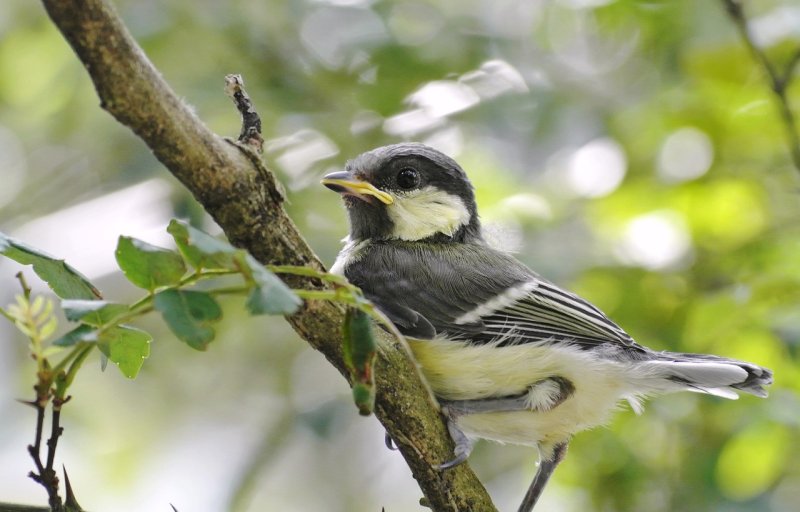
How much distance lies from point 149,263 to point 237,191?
0.30m

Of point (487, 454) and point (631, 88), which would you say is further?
point (631, 88)

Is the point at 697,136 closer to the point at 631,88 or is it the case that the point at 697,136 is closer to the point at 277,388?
the point at 631,88

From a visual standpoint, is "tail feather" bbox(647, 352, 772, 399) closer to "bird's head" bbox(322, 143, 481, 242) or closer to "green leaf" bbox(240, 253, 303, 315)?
"bird's head" bbox(322, 143, 481, 242)

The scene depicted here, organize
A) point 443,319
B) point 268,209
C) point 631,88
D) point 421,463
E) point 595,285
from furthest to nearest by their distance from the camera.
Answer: point 631,88
point 595,285
point 443,319
point 421,463
point 268,209

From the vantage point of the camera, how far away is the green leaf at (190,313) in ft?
4.10

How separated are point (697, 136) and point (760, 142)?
266 millimetres

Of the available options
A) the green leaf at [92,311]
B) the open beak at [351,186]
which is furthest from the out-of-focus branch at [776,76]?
the green leaf at [92,311]

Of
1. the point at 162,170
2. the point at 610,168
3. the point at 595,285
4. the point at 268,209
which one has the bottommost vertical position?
the point at 268,209

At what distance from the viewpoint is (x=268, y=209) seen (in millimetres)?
1619

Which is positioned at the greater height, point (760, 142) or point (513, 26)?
point (513, 26)

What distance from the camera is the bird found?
251cm

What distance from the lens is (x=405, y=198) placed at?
3.08 m

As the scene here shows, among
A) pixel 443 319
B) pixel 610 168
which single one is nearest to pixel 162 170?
pixel 443 319

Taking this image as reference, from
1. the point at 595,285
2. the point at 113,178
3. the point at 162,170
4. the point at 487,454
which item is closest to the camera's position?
the point at 162,170
